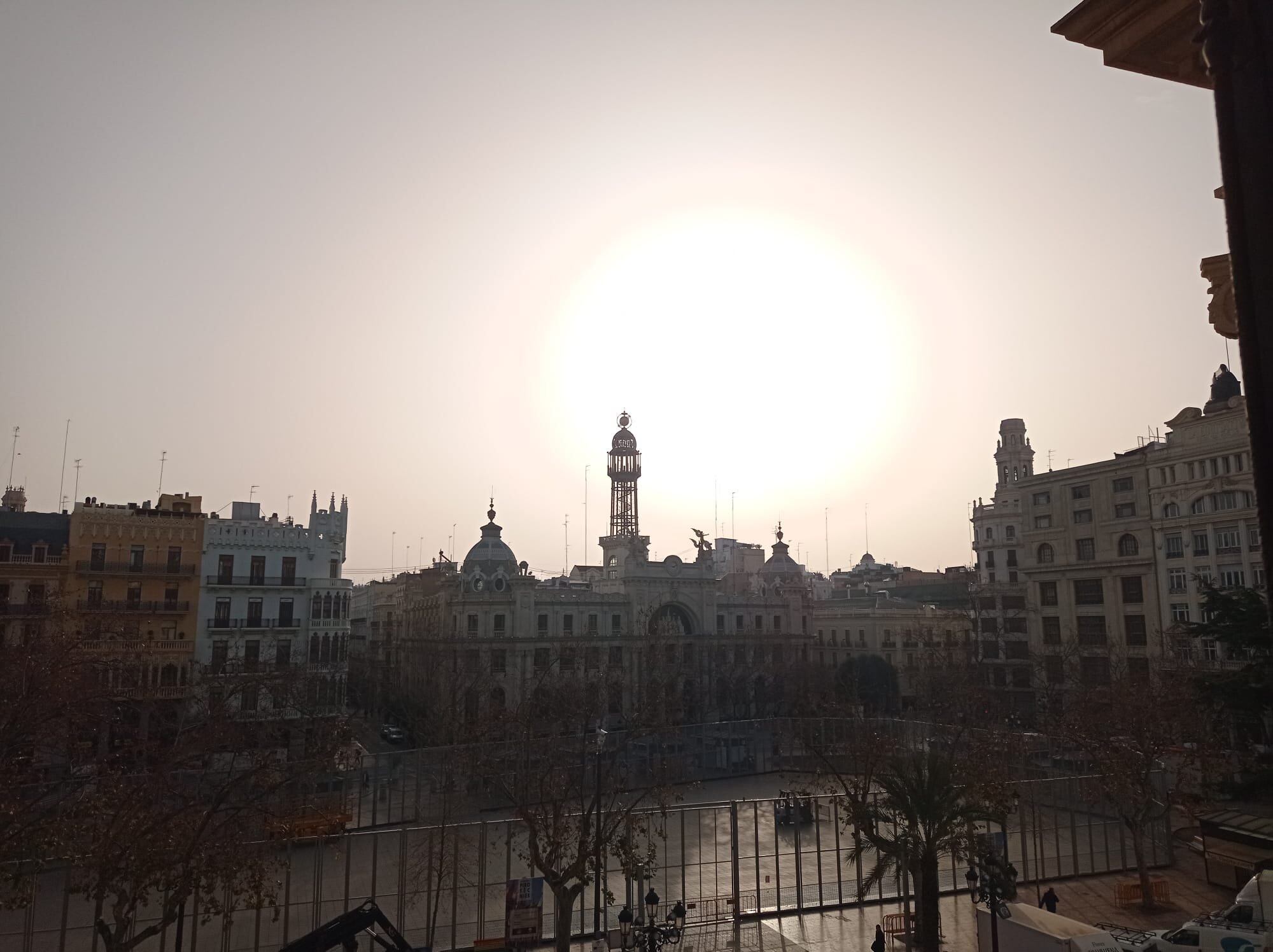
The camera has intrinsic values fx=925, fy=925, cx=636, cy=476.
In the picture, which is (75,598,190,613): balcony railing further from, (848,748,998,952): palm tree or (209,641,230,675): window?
(848,748,998,952): palm tree

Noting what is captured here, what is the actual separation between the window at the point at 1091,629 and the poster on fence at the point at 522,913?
47.1 metres

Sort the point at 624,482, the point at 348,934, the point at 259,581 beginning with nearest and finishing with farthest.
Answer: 1. the point at 348,934
2. the point at 259,581
3. the point at 624,482

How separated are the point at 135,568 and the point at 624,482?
4664cm

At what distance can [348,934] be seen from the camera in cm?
2036

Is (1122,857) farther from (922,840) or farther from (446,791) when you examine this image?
(446,791)

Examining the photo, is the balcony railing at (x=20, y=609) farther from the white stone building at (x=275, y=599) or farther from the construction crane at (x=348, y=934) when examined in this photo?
the construction crane at (x=348, y=934)

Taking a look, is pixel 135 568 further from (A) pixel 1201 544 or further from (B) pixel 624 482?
(A) pixel 1201 544

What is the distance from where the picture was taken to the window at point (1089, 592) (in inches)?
2434

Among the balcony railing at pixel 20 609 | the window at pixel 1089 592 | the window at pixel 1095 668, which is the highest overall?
the window at pixel 1089 592

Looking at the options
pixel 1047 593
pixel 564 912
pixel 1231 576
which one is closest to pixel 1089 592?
pixel 1047 593

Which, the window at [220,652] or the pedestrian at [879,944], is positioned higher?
the window at [220,652]

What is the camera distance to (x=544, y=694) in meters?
55.7

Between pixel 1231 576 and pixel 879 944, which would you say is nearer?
pixel 879 944

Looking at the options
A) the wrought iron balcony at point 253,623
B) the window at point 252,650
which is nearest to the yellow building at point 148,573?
the wrought iron balcony at point 253,623
